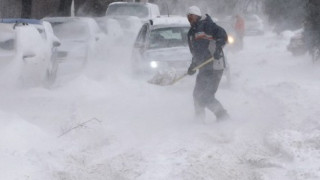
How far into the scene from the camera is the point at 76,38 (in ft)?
54.9

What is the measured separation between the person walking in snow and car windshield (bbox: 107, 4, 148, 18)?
15.7 metres

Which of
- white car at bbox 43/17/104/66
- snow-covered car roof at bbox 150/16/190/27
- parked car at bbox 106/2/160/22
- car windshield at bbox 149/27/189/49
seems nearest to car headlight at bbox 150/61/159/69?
car windshield at bbox 149/27/189/49

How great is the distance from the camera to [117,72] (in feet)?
47.9

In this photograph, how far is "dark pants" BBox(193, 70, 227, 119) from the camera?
8.77 m

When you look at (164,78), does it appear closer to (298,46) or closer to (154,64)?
(154,64)

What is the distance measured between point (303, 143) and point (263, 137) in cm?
70

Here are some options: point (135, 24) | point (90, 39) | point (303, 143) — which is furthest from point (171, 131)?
point (135, 24)

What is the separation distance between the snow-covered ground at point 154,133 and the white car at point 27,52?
14.9 inches

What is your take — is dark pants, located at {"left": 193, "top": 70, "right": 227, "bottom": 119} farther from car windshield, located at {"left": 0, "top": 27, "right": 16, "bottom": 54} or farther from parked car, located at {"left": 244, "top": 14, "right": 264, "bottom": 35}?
parked car, located at {"left": 244, "top": 14, "right": 264, "bottom": 35}

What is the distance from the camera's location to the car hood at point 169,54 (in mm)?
12172

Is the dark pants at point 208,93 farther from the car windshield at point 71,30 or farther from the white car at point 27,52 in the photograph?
the car windshield at point 71,30

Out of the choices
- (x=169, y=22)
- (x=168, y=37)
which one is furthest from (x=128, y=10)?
(x=168, y=37)

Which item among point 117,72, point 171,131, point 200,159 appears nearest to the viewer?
point 200,159

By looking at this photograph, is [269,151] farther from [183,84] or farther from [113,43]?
[113,43]
